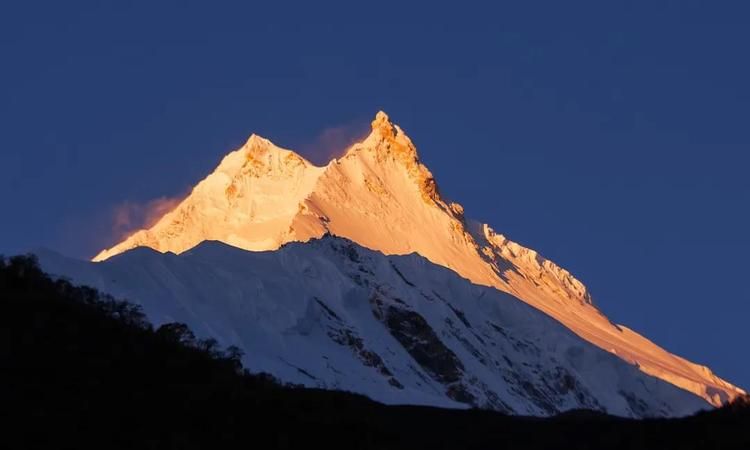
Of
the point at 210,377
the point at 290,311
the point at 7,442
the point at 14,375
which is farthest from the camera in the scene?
the point at 290,311

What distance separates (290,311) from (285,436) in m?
120

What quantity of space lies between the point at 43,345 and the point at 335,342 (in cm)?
12181

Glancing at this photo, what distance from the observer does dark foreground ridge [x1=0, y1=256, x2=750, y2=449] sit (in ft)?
199

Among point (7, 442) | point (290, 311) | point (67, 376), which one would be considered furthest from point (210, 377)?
point (290, 311)

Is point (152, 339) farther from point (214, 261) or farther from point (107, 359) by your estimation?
point (214, 261)

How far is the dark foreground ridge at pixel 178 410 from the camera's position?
60781 millimetres

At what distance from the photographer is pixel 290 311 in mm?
185500

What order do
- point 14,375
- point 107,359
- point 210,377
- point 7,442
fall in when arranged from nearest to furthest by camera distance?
point 7,442
point 14,375
point 107,359
point 210,377

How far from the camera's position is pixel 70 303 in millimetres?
73750

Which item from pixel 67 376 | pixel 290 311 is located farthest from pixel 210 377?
pixel 290 311

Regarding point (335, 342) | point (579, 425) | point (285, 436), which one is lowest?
point (285, 436)

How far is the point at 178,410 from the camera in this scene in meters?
64.6

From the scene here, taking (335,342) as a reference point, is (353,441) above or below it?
below

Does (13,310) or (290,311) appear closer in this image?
(13,310)
